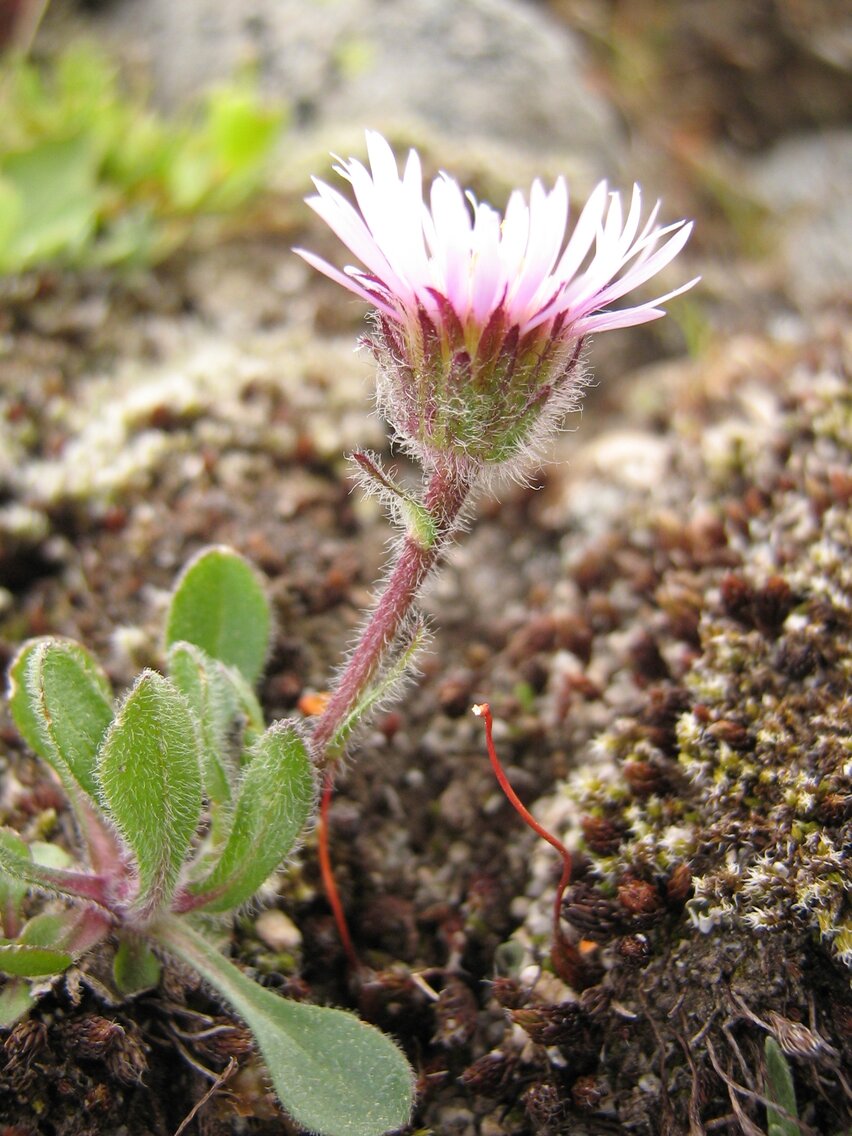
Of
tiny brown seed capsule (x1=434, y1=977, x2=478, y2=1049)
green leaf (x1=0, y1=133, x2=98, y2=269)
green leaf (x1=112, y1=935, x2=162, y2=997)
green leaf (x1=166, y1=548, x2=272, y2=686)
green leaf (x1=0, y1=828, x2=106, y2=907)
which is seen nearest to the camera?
green leaf (x1=0, y1=828, x2=106, y2=907)

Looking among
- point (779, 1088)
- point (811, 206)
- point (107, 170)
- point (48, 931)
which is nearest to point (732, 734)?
point (779, 1088)

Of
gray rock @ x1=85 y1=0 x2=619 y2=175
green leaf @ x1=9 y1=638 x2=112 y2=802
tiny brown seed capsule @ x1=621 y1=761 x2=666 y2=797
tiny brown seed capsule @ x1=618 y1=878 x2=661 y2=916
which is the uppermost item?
gray rock @ x1=85 y1=0 x2=619 y2=175

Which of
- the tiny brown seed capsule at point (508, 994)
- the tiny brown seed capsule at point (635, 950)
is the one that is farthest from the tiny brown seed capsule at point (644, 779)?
the tiny brown seed capsule at point (508, 994)

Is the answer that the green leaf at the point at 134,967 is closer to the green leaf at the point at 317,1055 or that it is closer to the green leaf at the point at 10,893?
the green leaf at the point at 317,1055

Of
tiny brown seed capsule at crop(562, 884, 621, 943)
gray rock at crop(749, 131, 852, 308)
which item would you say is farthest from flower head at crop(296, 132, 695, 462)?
gray rock at crop(749, 131, 852, 308)

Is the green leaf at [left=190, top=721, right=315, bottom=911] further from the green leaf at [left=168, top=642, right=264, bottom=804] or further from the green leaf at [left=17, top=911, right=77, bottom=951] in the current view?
the green leaf at [left=17, top=911, right=77, bottom=951]

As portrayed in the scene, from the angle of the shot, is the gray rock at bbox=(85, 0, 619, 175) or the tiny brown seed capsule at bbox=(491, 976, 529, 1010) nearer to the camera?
the tiny brown seed capsule at bbox=(491, 976, 529, 1010)

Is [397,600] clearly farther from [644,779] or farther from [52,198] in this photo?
[52,198]
